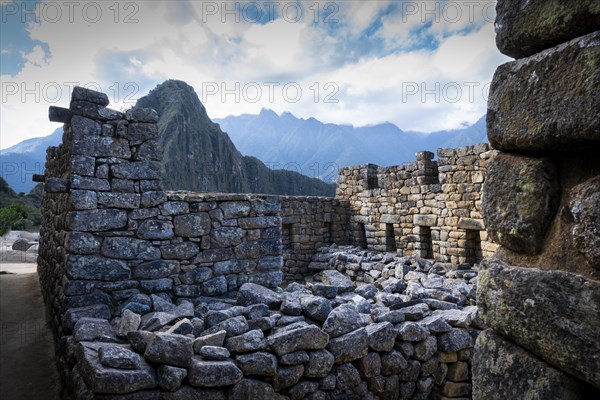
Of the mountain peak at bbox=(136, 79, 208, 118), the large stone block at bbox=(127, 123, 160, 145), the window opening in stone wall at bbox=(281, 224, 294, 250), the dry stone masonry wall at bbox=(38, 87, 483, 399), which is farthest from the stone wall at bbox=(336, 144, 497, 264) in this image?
the mountain peak at bbox=(136, 79, 208, 118)

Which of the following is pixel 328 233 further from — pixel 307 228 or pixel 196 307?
pixel 196 307

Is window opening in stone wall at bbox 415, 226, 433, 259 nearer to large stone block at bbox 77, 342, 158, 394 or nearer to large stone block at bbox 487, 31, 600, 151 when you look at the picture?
large stone block at bbox 77, 342, 158, 394

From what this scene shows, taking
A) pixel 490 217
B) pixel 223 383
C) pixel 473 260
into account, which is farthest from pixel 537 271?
pixel 473 260

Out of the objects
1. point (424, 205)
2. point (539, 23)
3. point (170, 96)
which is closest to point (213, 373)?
point (539, 23)

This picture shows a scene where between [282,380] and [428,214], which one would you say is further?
[428,214]

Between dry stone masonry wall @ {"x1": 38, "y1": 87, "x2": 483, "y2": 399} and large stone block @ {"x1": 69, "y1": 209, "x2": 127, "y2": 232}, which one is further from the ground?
large stone block @ {"x1": 69, "y1": 209, "x2": 127, "y2": 232}

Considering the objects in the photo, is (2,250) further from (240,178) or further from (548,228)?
(240,178)

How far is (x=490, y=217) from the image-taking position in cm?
155

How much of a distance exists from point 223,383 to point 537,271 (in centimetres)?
286

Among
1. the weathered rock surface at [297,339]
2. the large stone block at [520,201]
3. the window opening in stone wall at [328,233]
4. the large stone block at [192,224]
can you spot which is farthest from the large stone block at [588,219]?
the window opening in stone wall at [328,233]

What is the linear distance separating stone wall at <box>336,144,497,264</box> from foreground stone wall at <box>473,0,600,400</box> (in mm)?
6964

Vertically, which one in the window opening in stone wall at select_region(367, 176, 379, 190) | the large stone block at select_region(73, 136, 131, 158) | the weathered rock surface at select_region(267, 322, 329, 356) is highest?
the window opening in stone wall at select_region(367, 176, 379, 190)

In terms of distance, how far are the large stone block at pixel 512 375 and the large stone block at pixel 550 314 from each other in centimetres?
4

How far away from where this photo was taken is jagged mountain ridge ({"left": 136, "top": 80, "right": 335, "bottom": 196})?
60188 millimetres
